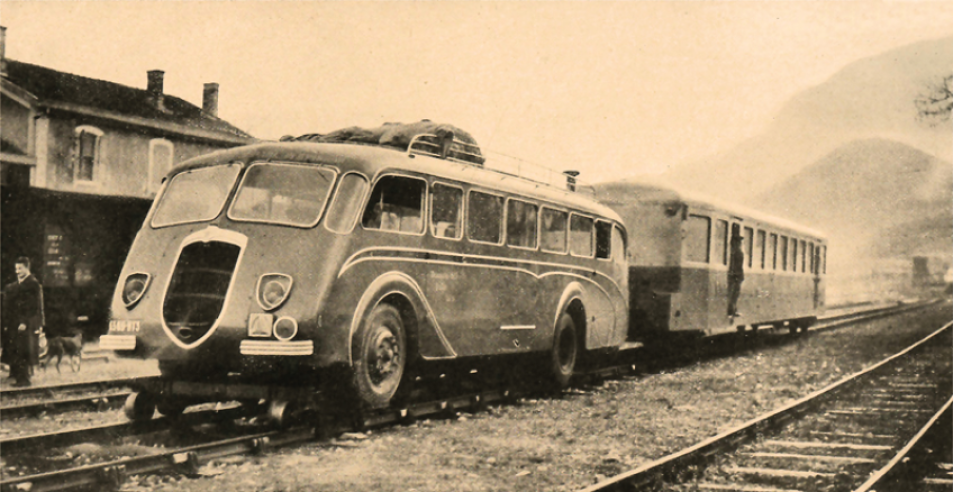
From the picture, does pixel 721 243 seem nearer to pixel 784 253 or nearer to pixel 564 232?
pixel 784 253

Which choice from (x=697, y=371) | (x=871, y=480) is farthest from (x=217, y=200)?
(x=697, y=371)

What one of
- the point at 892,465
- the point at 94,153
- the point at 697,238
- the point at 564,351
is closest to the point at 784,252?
the point at 697,238

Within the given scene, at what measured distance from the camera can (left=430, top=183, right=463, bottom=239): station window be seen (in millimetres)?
8484

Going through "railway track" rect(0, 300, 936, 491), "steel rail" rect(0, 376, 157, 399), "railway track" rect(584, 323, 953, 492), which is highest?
"railway track" rect(0, 300, 936, 491)

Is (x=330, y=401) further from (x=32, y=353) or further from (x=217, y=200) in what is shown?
(x=32, y=353)

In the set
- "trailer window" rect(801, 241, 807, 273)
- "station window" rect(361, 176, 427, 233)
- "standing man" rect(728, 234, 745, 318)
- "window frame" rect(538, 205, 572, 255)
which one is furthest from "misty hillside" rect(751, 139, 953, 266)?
"station window" rect(361, 176, 427, 233)

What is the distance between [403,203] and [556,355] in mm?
3582

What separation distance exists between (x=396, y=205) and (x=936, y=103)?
20.0 feet

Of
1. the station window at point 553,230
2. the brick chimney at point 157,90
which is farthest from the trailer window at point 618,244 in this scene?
the brick chimney at point 157,90

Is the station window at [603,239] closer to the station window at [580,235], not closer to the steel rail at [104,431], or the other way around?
the station window at [580,235]

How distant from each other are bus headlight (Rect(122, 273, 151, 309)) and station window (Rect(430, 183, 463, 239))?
8.56 ft

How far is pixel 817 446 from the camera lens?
304 inches

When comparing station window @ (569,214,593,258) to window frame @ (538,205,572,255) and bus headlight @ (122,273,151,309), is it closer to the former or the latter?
window frame @ (538,205,572,255)

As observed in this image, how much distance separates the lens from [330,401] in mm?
7457
